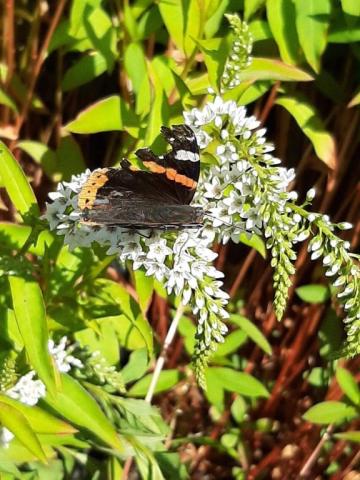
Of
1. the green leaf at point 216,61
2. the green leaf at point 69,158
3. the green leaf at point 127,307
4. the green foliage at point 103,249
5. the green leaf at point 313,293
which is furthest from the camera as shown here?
the green leaf at point 313,293

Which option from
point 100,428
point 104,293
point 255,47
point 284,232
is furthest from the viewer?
point 255,47

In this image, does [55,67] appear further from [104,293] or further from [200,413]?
[200,413]

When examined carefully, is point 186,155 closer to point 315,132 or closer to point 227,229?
point 227,229

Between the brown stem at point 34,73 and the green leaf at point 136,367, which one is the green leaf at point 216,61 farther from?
the green leaf at point 136,367

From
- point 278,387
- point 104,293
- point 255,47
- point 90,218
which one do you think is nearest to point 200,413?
point 278,387

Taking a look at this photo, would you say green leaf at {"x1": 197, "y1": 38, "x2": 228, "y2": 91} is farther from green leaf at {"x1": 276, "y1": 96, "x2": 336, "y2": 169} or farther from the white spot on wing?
green leaf at {"x1": 276, "y1": 96, "x2": 336, "y2": 169}

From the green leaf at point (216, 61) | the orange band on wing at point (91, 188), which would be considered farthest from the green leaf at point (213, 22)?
the orange band on wing at point (91, 188)
